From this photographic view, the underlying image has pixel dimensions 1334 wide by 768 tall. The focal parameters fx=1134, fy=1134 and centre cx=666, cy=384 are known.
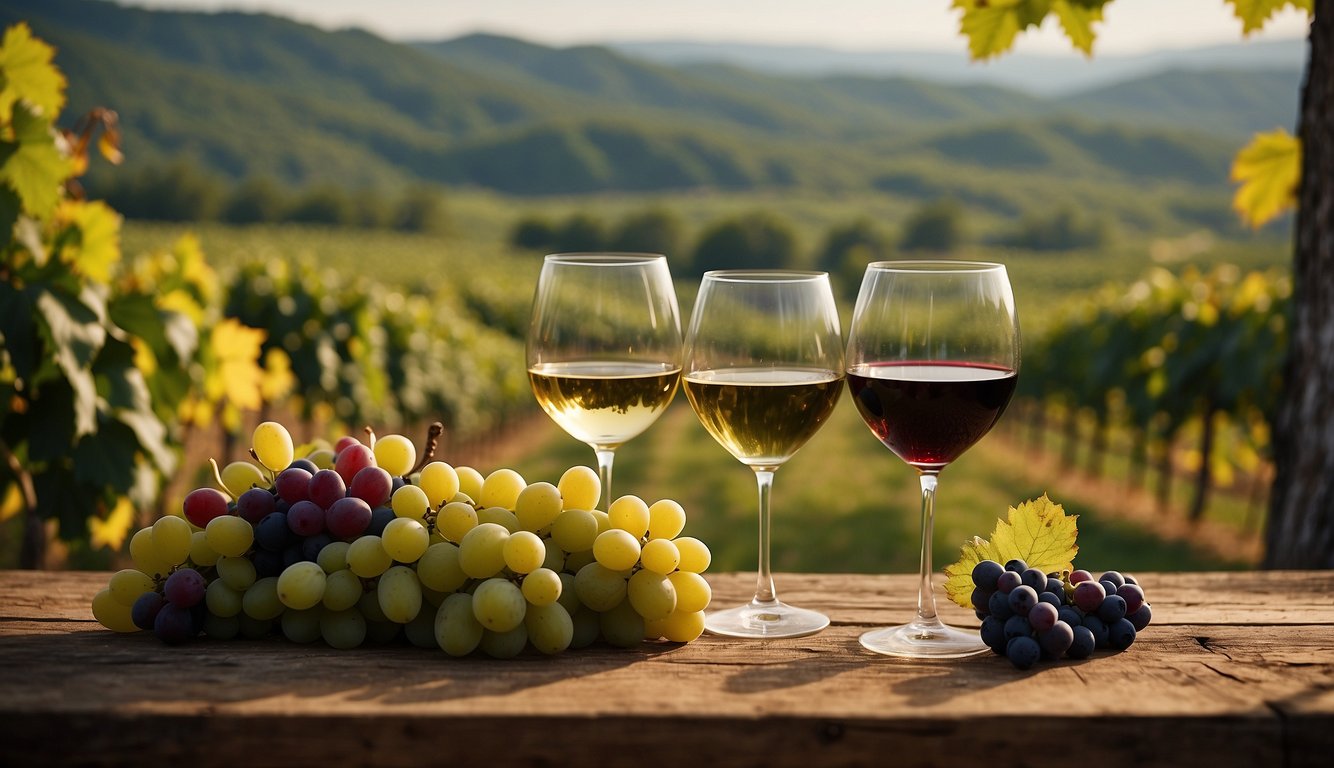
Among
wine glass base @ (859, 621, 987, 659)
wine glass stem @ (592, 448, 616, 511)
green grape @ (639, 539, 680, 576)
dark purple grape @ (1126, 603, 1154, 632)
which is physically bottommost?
wine glass base @ (859, 621, 987, 659)

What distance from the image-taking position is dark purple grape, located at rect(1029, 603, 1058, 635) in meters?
1.55

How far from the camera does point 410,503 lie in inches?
66.3

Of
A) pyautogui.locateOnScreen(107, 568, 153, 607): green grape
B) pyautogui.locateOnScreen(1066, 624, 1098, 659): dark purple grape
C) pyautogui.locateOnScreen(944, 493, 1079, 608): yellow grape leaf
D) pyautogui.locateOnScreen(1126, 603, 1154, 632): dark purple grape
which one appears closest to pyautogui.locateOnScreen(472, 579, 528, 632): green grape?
pyautogui.locateOnScreen(107, 568, 153, 607): green grape

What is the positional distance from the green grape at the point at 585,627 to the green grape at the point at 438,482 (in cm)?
28

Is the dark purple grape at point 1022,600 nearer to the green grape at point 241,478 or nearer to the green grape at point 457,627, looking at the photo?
the green grape at point 457,627

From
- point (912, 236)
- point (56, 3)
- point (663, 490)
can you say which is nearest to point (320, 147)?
point (56, 3)

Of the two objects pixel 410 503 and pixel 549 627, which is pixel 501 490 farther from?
pixel 549 627

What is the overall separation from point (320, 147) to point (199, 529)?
131973 millimetres

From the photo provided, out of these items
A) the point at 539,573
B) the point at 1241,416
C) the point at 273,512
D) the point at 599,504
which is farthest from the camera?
the point at 1241,416

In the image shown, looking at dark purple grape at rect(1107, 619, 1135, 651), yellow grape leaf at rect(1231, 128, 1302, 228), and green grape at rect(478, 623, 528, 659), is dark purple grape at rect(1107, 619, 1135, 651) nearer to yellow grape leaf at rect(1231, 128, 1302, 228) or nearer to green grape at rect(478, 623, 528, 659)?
green grape at rect(478, 623, 528, 659)

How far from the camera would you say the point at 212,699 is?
4.49 ft

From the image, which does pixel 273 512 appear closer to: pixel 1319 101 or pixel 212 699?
pixel 212 699

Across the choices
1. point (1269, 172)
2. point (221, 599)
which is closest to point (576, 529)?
point (221, 599)

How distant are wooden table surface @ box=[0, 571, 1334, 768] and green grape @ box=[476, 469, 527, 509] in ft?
0.85
